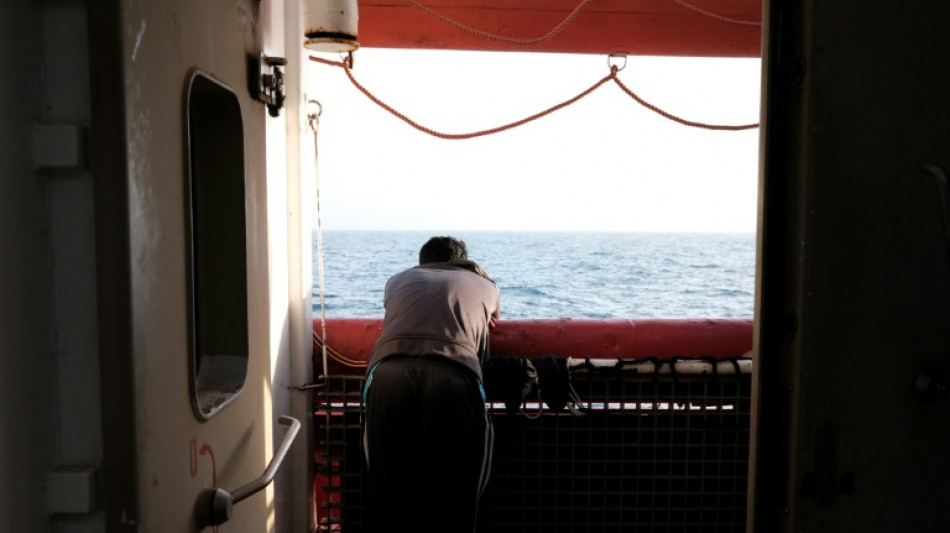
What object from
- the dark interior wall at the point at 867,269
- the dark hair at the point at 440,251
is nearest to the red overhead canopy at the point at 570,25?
the dark hair at the point at 440,251

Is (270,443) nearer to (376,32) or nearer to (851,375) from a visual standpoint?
(851,375)

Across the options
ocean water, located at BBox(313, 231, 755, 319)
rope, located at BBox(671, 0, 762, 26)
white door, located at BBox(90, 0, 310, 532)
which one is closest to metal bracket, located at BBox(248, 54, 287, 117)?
white door, located at BBox(90, 0, 310, 532)

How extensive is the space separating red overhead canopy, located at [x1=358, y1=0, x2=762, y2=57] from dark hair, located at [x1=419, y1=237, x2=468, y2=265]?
1316mm

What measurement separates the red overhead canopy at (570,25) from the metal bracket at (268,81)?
2.28 m

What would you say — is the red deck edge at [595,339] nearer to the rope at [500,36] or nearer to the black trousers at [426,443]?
the black trousers at [426,443]

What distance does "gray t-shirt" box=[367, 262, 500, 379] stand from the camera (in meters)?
3.53

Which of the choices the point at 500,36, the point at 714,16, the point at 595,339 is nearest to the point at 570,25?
the point at 500,36

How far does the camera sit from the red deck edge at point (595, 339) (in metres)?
4.01

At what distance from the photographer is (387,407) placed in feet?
11.3

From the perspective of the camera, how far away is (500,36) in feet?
15.3

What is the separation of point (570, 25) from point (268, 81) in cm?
284

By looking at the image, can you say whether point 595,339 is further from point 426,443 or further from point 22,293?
point 22,293

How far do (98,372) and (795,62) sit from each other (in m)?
1.60

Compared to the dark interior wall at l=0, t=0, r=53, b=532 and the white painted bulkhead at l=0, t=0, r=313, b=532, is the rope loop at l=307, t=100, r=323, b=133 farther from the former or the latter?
the dark interior wall at l=0, t=0, r=53, b=532
